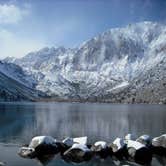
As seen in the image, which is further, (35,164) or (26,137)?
(26,137)

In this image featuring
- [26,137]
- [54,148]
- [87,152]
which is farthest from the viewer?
[26,137]

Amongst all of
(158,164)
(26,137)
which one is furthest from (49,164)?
(26,137)

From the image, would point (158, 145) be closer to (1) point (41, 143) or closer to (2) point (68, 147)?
(2) point (68, 147)

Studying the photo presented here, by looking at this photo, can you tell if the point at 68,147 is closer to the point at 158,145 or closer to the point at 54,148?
the point at 54,148

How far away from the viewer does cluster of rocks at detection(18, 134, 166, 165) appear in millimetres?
53875

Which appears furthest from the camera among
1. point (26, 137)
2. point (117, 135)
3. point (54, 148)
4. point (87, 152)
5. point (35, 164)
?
point (117, 135)

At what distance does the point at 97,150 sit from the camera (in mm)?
57406

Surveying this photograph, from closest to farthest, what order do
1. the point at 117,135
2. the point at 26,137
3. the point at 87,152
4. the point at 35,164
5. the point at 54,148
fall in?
1. the point at 35,164
2. the point at 87,152
3. the point at 54,148
4. the point at 26,137
5. the point at 117,135

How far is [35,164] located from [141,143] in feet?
71.5

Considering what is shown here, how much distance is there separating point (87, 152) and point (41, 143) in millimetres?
9028

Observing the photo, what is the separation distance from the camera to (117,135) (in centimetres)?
8581

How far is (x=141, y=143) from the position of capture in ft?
194

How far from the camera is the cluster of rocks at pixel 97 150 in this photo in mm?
53875

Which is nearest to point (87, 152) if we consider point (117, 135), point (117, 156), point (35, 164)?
point (117, 156)
